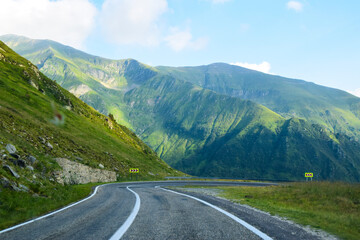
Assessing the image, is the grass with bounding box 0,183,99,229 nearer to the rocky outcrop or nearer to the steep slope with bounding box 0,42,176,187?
the rocky outcrop

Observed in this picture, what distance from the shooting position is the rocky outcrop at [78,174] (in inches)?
1174

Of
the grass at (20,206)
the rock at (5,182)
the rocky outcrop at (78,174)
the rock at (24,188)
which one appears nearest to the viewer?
the grass at (20,206)

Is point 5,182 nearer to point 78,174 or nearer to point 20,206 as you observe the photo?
point 20,206

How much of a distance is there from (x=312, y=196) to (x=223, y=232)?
1577 centimetres

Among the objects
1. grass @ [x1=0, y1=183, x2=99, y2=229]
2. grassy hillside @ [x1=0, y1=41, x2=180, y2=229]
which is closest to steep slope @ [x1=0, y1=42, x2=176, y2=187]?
grassy hillside @ [x1=0, y1=41, x2=180, y2=229]

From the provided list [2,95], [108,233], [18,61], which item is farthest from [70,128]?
[108,233]

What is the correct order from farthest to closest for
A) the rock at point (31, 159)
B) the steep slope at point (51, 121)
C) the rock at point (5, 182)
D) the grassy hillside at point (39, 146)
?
1. the steep slope at point (51, 121)
2. the rock at point (31, 159)
3. the grassy hillside at point (39, 146)
4. the rock at point (5, 182)

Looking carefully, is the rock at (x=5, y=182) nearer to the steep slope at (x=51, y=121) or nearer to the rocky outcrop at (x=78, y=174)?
the rocky outcrop at (x=78, y=174)

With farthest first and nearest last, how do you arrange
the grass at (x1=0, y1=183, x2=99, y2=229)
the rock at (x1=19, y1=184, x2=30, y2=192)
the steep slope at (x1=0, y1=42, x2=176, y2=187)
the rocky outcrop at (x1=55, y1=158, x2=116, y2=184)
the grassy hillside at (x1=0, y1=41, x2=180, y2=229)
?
the steep slope at (x1=0, y1=42, x2=176, y2=187) < the rocky outcrop at (x1=55, y1=158, x2=116, y2=184) < the rock at (x1=19, y1=184, x2=30, y2=192) < the grassy hillside at (x1=0, y1=41, x2=180, y2=229) < the grass at (x1=0, y1=183, x2=99, y2=229)

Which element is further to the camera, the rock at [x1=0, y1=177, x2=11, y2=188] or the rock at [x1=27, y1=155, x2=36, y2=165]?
the rock at [x1=27, y1=155, x2=36, y2=165]

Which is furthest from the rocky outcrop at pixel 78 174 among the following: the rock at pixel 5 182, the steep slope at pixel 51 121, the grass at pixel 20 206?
the grass at pixel 20 206

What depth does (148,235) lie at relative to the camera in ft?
20.3

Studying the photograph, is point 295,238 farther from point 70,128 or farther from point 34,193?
point 70,128

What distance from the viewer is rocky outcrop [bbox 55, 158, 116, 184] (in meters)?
29.8
